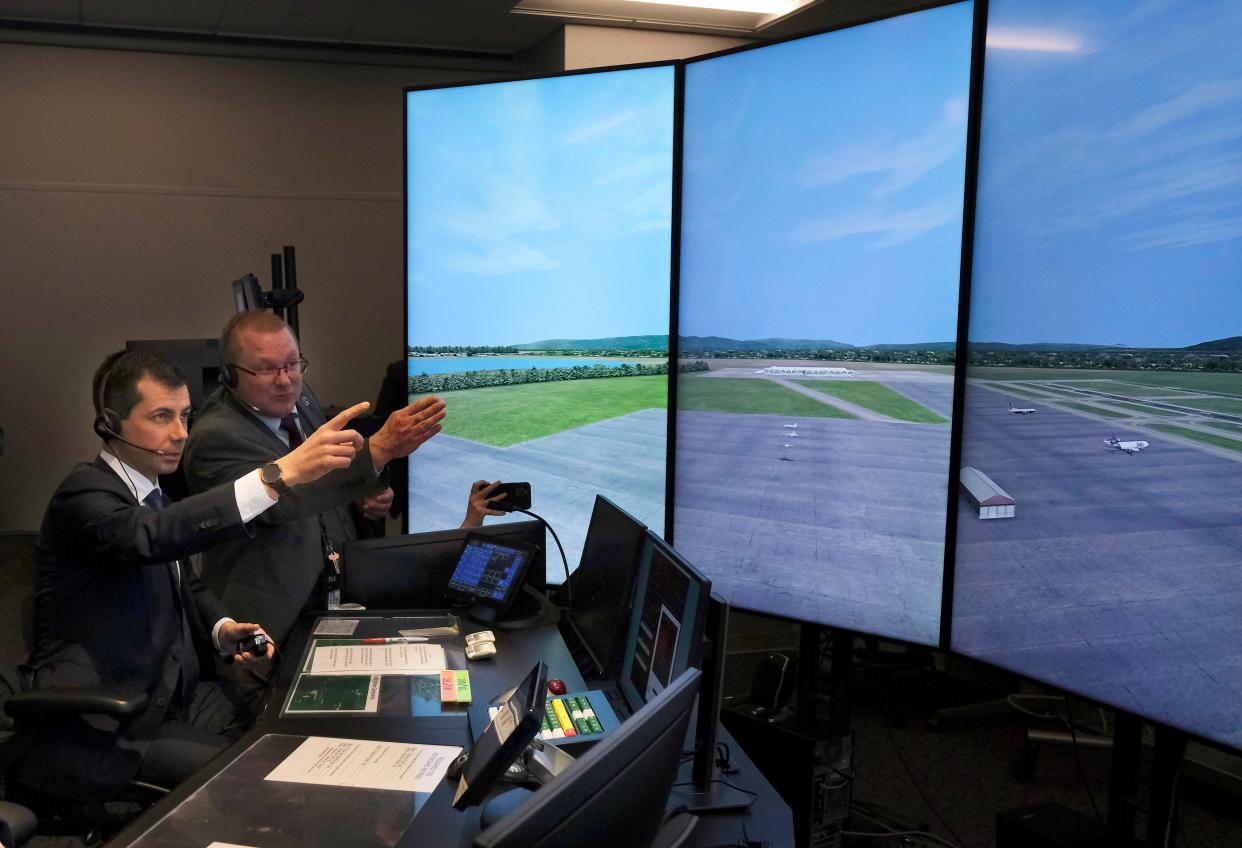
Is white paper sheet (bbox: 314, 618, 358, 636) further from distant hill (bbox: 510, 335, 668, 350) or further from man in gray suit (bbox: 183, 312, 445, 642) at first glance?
distant hill (bbox: 510, 335, 668, 350)

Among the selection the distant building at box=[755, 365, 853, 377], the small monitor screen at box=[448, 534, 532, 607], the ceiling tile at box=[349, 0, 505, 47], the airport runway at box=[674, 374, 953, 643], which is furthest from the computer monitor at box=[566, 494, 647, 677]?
the ceiling tile at box=[349, 0, 505, 47]

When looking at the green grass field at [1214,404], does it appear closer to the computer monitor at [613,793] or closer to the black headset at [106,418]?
the computer monitor at [613,793]

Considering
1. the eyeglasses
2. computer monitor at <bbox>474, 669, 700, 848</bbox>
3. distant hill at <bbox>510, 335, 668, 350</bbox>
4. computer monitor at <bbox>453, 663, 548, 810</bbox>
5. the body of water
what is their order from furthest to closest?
the body of water, distant hill at <bbox>510, 335, 668, 350</bbox>, the eyeglasses, computer monitor at <bbox>453, 663, 548, 810</bbox>, computer monitor at <bbox>474, 669, 700, 848</bbox>

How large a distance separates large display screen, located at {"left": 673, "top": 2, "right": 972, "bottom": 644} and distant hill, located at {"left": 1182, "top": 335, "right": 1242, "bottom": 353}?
2.13ft

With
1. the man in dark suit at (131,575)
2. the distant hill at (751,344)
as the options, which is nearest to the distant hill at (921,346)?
the distant hill at (751,344)

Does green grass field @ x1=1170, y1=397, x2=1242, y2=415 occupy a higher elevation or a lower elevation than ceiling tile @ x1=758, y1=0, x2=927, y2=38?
lower

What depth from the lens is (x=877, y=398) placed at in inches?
105

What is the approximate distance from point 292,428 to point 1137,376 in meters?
2.24

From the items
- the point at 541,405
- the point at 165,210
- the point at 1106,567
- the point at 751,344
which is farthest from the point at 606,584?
the point at 165,210

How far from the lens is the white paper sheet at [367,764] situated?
172 cm

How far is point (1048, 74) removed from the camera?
221cm

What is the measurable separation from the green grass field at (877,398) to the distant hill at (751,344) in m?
0.10

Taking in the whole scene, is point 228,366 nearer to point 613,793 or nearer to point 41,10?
point 613,793

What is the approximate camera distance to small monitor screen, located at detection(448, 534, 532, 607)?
2656mm
